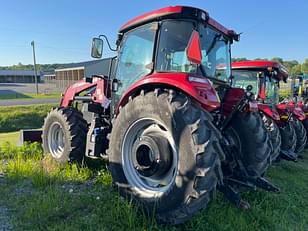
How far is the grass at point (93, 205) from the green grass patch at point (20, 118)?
10.5 m

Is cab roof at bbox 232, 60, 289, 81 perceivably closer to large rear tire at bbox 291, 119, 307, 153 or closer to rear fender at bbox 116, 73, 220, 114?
large rear tire at bbox 291, 119, 307, 153

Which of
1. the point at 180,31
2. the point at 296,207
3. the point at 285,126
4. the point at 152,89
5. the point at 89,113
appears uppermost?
the point at 180,31

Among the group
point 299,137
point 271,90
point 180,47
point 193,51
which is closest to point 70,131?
point 180,47

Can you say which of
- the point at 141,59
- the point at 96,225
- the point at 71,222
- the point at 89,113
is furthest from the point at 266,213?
the point at 89,113

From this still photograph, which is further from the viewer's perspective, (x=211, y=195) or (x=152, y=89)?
(x=152, y=89)

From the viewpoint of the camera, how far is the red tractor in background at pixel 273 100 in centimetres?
667

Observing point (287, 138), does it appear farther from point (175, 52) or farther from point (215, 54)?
point (175, 52)

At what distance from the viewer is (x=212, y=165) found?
2652mm

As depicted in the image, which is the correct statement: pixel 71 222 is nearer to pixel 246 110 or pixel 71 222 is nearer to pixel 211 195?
pixel 211 195

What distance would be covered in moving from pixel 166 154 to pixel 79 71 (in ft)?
136

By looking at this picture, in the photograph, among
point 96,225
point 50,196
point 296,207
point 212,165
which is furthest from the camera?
point 296,207

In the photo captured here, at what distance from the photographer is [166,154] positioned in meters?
3.07

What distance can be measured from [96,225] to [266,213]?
6.60 ft

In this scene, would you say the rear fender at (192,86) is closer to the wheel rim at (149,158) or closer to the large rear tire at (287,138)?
the wheel rim at (149,158)
